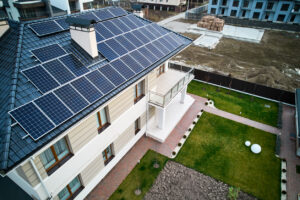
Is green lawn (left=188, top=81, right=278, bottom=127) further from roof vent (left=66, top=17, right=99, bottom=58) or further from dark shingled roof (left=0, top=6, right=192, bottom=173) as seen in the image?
roof vent (left=66, top=17, right=99, bottom=58)

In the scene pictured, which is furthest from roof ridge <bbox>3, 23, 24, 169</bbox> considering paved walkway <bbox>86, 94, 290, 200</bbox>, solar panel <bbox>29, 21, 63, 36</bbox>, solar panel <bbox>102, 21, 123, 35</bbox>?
paved walkway <bbox>86, 94, 290, 200</bbox>

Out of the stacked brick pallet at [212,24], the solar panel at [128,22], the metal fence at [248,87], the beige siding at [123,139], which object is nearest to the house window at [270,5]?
the stacked brick pallet at [212,24]

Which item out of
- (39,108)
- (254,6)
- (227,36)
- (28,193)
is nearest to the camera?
(39,108)

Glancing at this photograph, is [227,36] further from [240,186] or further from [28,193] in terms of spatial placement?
[28,193]

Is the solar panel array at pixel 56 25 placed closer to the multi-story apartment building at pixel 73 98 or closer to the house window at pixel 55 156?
the multi-story apartment building at pixel 73 98

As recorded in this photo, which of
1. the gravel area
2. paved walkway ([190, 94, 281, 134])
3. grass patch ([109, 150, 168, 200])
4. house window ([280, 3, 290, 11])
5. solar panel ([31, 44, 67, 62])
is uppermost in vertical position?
solar panel ([31, 44, 67, 62])

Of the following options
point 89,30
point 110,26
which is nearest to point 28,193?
point 89,30
